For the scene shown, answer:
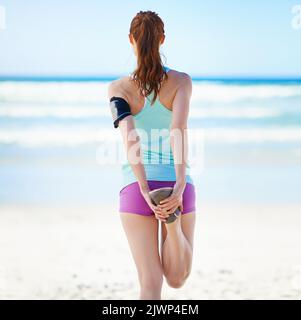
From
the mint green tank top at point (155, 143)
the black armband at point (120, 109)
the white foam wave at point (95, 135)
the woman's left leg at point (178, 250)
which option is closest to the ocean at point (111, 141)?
the white foam wave at point (95, 135)

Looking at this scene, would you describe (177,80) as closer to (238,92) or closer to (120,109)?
(120,109)

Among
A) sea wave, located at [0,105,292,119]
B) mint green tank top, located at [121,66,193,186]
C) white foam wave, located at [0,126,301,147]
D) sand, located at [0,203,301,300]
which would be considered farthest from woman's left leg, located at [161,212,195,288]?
sea wave, located at [0,105,292,119]

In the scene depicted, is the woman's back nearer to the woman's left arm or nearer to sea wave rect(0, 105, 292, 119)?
the woman's left arm

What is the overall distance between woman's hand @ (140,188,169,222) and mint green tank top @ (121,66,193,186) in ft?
0.28

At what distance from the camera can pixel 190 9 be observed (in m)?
16.2

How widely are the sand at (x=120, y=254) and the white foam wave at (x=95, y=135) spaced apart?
4386mm

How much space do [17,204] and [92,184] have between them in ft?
3.53

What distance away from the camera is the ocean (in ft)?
22.6

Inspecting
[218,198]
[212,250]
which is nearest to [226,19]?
[218,198]

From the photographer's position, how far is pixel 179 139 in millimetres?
2570

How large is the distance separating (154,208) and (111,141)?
838 centimetres

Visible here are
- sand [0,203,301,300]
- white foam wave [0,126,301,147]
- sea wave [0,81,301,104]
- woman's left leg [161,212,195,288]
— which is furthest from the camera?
sea wave [0,81,301,104]

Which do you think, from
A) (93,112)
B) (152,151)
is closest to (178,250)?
(152,151)

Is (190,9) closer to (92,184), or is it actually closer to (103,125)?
(103,125)
